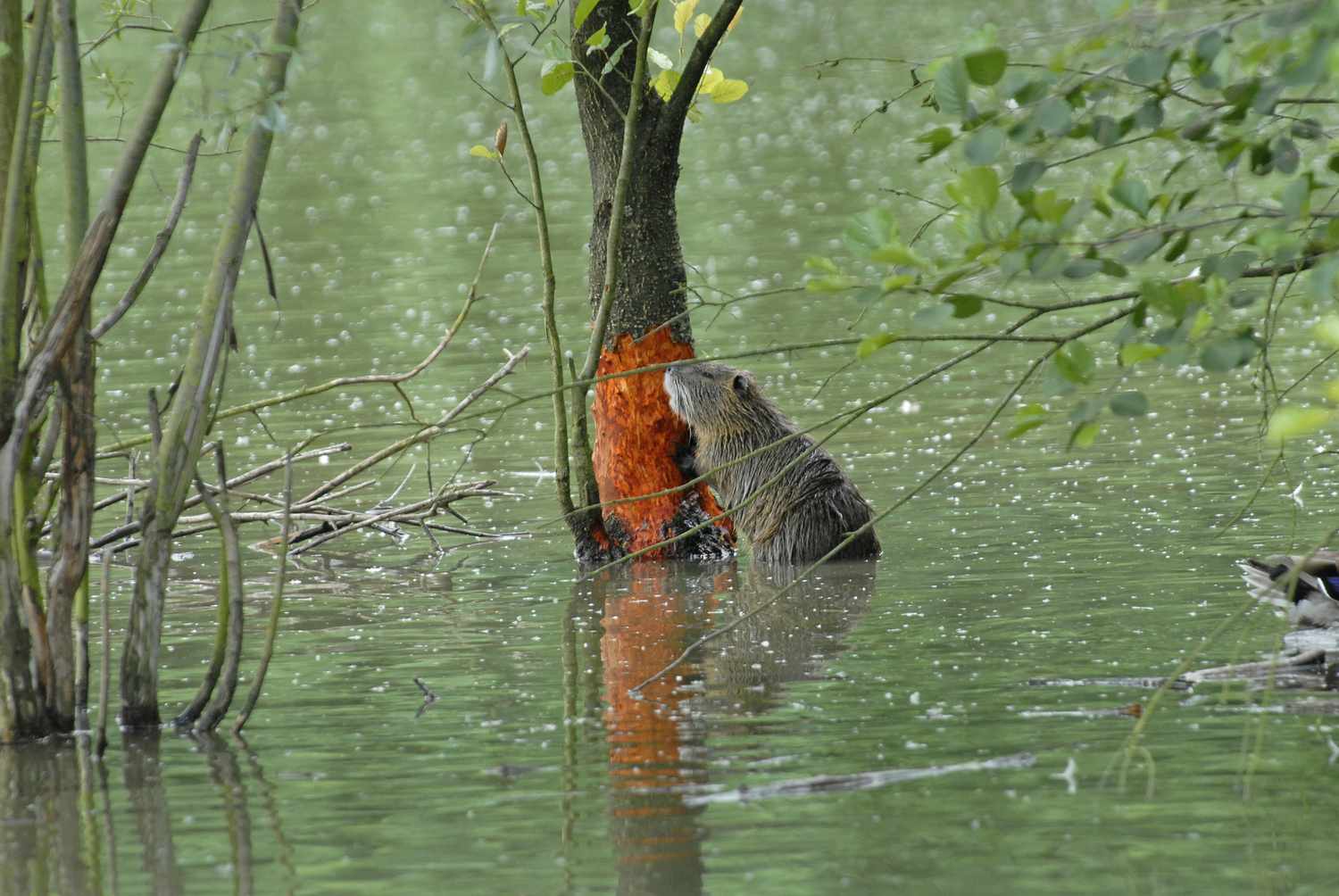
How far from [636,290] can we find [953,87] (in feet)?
14.3

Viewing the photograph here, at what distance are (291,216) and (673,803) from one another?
17.7m

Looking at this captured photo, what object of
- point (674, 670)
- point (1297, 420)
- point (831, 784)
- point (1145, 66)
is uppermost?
point (1145, 66)

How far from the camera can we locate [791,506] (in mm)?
8422

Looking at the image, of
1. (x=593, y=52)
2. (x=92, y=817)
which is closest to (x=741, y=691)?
(x=92, y=817)

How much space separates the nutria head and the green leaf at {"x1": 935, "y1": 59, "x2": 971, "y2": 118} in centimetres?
459

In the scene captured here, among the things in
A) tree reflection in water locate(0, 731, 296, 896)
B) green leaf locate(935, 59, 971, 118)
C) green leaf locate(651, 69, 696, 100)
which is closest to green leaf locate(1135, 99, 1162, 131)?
green leaf locate(935, 59, 971, 118)

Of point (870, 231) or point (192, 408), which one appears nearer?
point (870, 231)

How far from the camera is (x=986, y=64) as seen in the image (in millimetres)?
3678

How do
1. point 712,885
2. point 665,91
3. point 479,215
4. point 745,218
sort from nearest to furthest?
point 712,885
point 665,91
point 745,218
point 479,215

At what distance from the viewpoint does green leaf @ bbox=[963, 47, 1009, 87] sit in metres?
3.64

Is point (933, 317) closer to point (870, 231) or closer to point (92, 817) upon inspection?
point (870, 231)

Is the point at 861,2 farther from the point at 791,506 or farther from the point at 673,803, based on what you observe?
the point at 673,803

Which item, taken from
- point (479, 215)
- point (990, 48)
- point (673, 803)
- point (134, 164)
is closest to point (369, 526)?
point (134, 164)

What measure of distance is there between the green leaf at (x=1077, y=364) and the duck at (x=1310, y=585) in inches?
82.9
